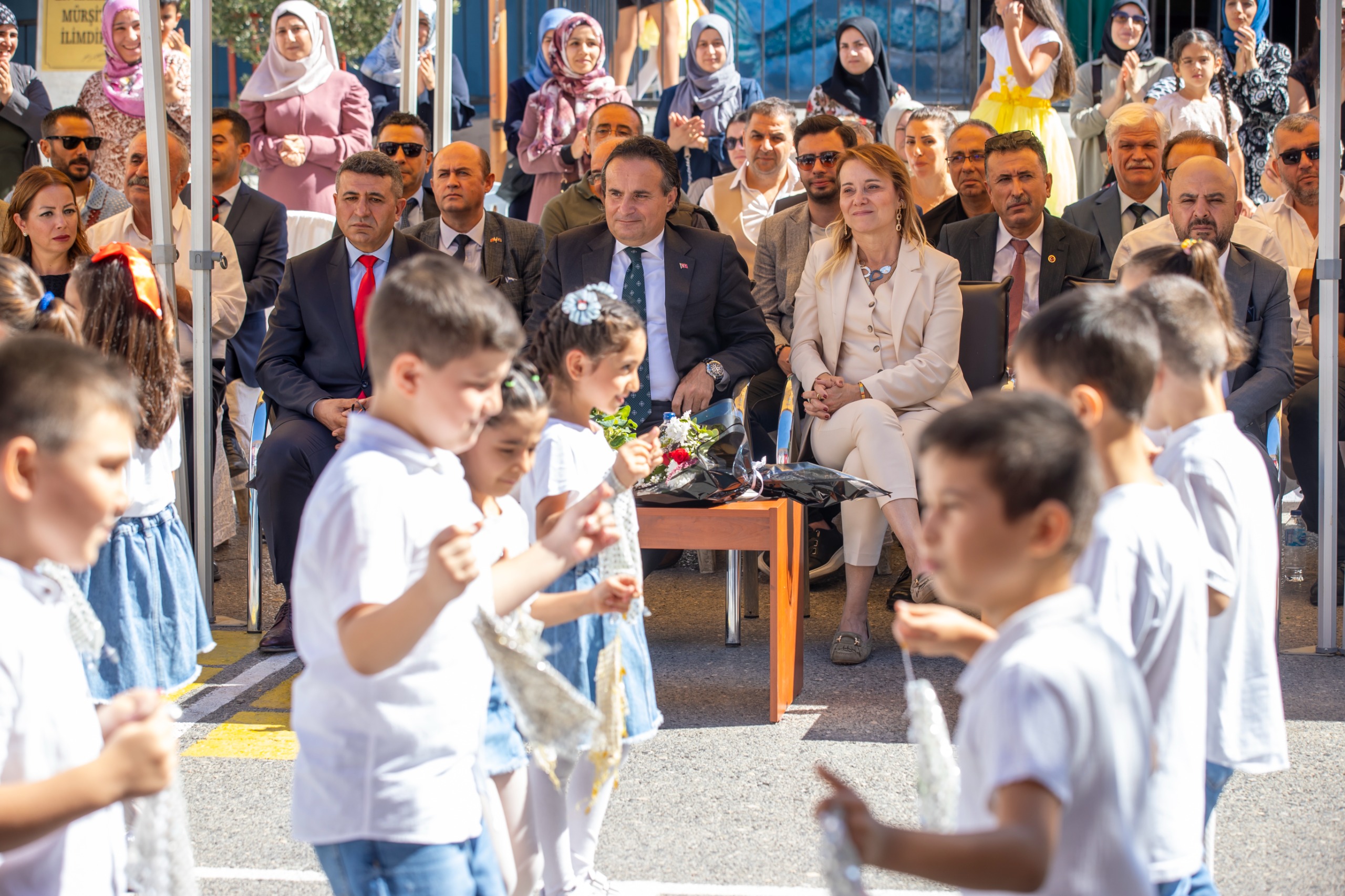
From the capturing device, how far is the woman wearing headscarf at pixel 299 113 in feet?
24.1

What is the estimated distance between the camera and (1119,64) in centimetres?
799

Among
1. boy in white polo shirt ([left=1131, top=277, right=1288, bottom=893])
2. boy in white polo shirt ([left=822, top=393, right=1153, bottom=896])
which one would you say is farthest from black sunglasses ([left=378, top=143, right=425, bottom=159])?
boy in white polo shirt ([left=822, top=393, right=1153, bottom=896])

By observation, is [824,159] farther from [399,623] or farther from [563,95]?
[399,623]

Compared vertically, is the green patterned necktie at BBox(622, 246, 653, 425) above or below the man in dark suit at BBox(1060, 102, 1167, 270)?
below

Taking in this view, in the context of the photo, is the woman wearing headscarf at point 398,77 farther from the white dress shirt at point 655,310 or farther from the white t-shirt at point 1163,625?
the white t-shirt at point 1163,625

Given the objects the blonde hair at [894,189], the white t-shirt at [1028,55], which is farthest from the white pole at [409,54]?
the white t-shirt at [1028,55]

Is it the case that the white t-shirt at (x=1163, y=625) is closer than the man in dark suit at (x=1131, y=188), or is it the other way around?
the white t-shirt at (x=1163, y=625)

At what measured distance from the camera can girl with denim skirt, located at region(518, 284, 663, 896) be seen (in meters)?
2.71

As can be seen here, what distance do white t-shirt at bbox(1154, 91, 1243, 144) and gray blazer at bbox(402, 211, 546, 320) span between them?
359 cm

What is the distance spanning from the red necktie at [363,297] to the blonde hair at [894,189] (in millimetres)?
1754

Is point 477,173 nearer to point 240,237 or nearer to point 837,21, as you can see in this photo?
point 240,237

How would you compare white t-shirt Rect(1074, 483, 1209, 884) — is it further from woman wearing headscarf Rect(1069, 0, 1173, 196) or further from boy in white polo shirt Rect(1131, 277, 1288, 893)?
woman wearing headscarf Rect(1069, 0, 1173, 196)

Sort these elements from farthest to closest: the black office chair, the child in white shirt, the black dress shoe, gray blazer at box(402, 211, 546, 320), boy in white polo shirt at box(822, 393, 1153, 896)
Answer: gray blazer at box(402, 211, 546, 320) → the black office chair → the black dress shoe → the child in white shirt → boy in white polo shirt at box(822, 393, 1153, 896)

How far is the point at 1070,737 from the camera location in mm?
1339
